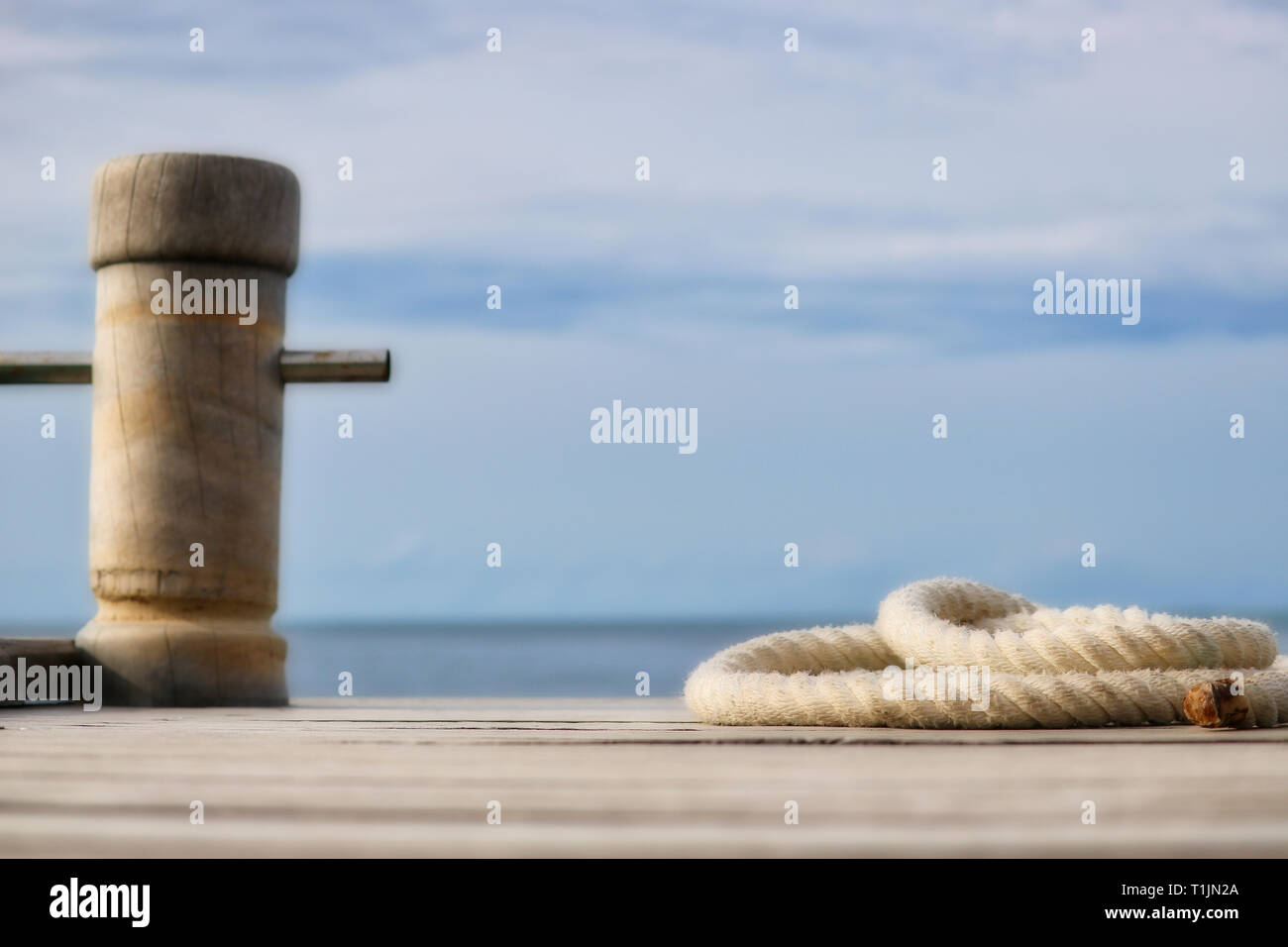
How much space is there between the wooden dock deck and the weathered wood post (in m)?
1.06

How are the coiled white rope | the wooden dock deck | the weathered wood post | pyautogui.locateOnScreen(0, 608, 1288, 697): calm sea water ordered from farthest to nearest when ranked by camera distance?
pyautogui.locateOnScreen(0, 608, 1288, 697): calm sea water, the weathered wood post, the coiled white rope, the wooden dock deck

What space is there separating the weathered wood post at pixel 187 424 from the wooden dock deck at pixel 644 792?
1058mm

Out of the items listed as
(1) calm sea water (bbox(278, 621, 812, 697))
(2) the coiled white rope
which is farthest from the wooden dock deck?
(1) calm sea water (bbox(278, 621, 812, 697))

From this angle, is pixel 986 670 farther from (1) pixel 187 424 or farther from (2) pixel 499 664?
(2) pixel 499 664

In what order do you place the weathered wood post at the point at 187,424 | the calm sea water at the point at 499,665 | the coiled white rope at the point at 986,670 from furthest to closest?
the calm sea water at the point at 499,665 → the weathered wood post at the point at 187,424 → the coiled white rope at the point at 986,670

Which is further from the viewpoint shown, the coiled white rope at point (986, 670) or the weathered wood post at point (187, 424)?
the weathered wood post at point (187, 424)

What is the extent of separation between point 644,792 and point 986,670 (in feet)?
4.20

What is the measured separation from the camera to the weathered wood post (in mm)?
3395

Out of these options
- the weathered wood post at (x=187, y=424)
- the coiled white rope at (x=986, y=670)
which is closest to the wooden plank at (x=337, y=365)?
the weathered wood post at (x=187, y=424)

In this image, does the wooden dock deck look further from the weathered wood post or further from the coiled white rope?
the weathered wood post

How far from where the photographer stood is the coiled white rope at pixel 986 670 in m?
2.45

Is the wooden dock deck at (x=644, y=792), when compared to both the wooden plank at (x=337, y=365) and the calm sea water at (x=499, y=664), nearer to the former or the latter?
the wooden plank at (x=337, y=365)

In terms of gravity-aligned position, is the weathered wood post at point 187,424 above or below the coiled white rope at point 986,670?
Answer: above
